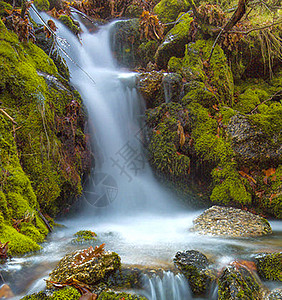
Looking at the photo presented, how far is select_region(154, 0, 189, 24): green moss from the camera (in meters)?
9.48

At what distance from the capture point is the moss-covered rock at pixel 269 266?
251cm

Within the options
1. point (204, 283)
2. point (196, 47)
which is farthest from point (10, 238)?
point (196, 47)

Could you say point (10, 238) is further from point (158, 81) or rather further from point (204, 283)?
point (158, 81)

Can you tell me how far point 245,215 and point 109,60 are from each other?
7.44 metres

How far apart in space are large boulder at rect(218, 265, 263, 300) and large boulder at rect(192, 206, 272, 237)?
1546 millimetres

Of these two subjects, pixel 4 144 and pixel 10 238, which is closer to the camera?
pixel 10 238

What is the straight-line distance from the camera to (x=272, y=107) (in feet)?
19.8

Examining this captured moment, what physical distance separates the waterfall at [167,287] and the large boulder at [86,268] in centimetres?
35

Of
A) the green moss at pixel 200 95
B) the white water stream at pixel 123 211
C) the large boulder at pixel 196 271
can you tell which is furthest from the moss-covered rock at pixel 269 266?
the green moss at pixel 200 95

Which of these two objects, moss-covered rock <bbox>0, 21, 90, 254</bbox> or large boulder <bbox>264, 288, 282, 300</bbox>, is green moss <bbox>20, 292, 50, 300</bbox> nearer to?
moss-covered rock <bbox>0, 21, 90, 254</bbox>

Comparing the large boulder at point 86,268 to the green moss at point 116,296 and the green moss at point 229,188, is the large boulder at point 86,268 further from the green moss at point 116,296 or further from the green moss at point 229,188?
the green moss at point 229,188

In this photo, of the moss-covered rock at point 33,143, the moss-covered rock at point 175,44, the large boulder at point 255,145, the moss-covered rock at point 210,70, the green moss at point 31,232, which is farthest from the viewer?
the moss-covered rock at point 175,44

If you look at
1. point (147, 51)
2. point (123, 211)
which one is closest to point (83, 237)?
point (123, 211)

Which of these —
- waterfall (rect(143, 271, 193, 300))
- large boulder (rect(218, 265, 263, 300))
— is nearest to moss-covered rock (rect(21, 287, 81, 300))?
waterfall (rect(143, 271, 193, 300))
